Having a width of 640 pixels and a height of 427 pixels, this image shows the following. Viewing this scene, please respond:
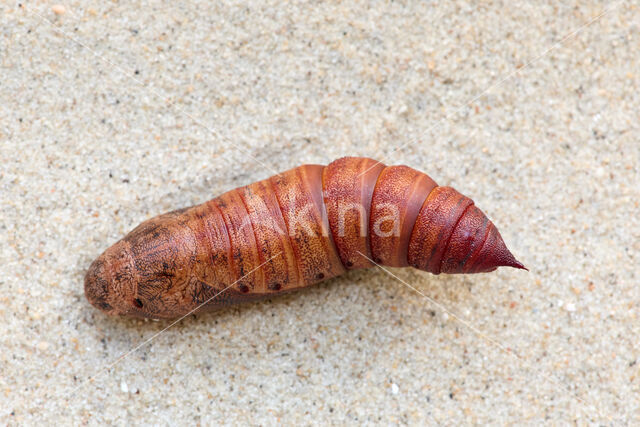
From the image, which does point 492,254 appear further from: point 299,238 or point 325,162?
point 325,162

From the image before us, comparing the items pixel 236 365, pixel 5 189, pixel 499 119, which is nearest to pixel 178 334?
pixel 236 365

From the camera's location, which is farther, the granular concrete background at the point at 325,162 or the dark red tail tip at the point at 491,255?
→ the granular concrete background at the point at 325,162

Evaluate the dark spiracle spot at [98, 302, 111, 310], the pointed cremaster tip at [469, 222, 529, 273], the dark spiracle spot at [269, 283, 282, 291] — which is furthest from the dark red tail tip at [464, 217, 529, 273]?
the dark spiracle spot at [98, 302, 111, 310]

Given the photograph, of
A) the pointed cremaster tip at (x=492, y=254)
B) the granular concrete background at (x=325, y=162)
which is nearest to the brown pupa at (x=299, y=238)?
the pointed cremaster tip at (x=492, y=254)

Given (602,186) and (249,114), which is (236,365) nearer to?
(249,114)

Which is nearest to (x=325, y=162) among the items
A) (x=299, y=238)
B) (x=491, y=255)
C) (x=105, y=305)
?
(x=299, y=238)

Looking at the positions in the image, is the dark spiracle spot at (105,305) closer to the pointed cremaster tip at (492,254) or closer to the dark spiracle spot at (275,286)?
the dark spiracle spot at (275,286)
